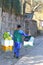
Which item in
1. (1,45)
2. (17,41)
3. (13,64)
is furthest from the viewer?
(1,45)

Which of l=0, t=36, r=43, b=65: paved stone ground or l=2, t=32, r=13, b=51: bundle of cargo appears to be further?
l=2, t=32, r=13, b=51: bundle of cargo

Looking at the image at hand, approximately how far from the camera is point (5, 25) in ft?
69.3

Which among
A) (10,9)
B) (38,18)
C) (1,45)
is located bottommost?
(38,18)

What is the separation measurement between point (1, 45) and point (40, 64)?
5.95 meters

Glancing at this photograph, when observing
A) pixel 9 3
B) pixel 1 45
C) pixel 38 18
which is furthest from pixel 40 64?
pixel 38 18

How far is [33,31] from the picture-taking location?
36312 millimetres

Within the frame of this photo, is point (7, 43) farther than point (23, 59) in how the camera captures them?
Yes

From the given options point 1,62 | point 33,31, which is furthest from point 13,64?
point 33,31

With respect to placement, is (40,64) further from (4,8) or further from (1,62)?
(4,8)

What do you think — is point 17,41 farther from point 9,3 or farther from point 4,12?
point 9,3

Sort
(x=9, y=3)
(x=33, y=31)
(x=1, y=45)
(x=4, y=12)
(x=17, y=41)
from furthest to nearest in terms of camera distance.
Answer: (x=33, y=31)
(x=9, y=3)
(x=4, y=12)
(x=1, y=45)
(x=17, y=41)

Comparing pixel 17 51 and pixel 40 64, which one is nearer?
pixel 40 64

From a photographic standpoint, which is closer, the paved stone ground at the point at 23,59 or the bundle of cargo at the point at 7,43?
the paved stone ground at the point at 23,59

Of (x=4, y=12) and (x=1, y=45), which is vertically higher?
(x=4, y=12)
